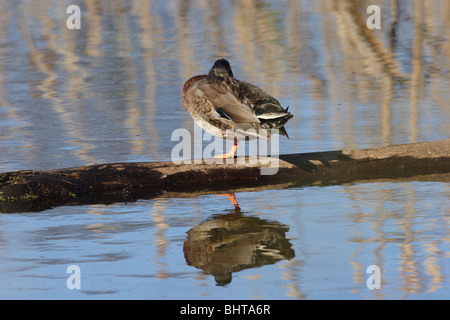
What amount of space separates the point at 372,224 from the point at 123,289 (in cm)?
194

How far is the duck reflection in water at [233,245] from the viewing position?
508 centimetres

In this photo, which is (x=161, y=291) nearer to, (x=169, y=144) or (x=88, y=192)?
(x=88, y=192)

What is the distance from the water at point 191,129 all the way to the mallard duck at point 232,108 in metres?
0.53

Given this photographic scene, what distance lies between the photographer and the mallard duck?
22.5 ft

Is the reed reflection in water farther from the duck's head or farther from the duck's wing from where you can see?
the duck's wing

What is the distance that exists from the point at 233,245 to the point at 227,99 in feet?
6.51

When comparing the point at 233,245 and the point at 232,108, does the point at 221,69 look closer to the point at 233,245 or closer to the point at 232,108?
the point at 232,108

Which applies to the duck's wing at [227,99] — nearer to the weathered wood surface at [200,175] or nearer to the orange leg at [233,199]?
the weathered wood surface at [200,175]

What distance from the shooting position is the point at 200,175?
275 inches

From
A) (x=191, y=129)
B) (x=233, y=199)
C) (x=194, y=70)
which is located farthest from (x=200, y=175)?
(x=194, y=70)

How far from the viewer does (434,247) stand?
5.30 metres

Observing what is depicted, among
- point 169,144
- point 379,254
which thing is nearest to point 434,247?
point 379,254

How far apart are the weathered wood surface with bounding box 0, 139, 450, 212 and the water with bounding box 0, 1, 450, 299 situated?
0.17m

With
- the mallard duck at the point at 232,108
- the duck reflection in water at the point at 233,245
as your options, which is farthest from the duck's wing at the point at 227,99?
the duck reflection in water at the point at 233,245
